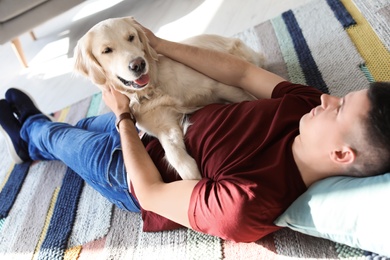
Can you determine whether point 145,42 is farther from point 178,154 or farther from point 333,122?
point 333,122

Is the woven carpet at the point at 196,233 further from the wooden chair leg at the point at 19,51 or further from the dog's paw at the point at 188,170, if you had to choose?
the wooden chair leg at the point at 19,51

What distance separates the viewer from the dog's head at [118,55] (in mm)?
1354

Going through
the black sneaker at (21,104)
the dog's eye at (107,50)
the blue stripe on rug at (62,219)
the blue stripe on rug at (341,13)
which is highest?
the dog's eye at (107,50)

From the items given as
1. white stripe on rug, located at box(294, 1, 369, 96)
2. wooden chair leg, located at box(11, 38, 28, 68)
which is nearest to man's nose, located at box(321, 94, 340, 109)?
white stripe on rug, located at box(294, 1, 369, 96)

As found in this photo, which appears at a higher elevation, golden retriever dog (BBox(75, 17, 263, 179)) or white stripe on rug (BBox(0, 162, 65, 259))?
golden retriever dog (BBox(75, 17, 263, 179))

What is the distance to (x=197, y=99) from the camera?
1438 millimetres

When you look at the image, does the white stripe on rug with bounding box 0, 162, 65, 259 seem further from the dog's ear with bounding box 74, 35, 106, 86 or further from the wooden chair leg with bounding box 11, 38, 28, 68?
the wooden chair leg with bounding box 11, 38, 28, 68

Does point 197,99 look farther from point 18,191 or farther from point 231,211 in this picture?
point 18,191

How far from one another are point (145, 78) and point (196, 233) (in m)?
0.63

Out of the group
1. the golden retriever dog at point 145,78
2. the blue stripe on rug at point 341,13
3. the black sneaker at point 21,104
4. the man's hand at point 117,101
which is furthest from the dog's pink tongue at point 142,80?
the blue stripe on rug at point 341,13

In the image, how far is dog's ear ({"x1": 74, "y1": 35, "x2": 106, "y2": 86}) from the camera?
1424mm

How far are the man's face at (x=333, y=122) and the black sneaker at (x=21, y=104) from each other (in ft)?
5.53

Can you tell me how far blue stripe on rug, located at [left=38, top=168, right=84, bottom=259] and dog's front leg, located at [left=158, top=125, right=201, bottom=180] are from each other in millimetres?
671

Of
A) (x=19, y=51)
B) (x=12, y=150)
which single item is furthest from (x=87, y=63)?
(x=19, y=51)
